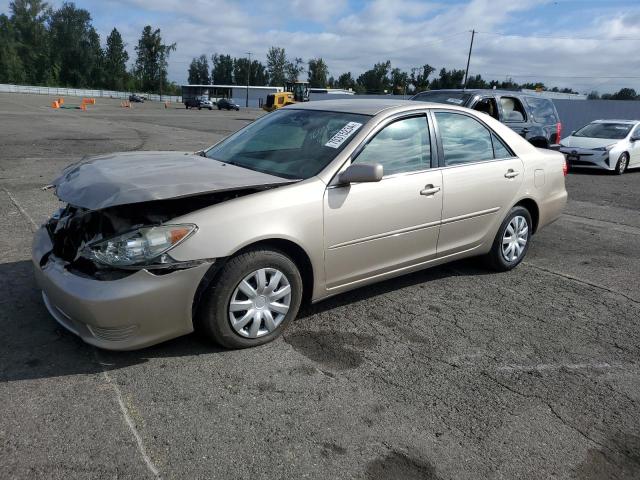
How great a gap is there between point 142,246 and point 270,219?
2.52 feet

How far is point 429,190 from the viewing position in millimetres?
4008

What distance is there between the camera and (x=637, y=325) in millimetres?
4016

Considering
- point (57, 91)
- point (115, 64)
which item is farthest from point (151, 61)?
point (57, 91)

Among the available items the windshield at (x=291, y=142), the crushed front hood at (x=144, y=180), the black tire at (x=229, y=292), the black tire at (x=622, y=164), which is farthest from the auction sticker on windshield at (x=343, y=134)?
the black tire at (x=622, y=164)

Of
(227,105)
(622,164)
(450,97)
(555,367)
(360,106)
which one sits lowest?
(555,367)

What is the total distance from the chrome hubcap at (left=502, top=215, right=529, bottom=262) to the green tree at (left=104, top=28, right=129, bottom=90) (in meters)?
120

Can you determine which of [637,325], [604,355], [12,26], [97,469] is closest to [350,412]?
[97,469]

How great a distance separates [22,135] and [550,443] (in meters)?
17.9

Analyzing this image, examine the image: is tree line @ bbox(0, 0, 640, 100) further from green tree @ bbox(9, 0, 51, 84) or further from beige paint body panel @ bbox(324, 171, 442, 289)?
beige paint body panel @ bbox(324, 171, 442, 289)

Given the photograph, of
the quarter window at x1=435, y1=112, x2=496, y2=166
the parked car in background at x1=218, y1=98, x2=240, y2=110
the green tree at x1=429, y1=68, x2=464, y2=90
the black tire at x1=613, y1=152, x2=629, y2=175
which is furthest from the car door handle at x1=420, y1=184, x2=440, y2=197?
the green tree at x1=429, y1=68, x2=464, y2=90

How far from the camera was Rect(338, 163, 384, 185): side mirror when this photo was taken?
11.0 feet

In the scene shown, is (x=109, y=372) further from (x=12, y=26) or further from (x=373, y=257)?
(x=12, y=26)

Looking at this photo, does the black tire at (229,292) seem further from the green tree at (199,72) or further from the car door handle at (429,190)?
the green tree at (199,72)

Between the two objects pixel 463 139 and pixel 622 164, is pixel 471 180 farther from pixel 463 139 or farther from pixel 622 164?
pixel 622 164
